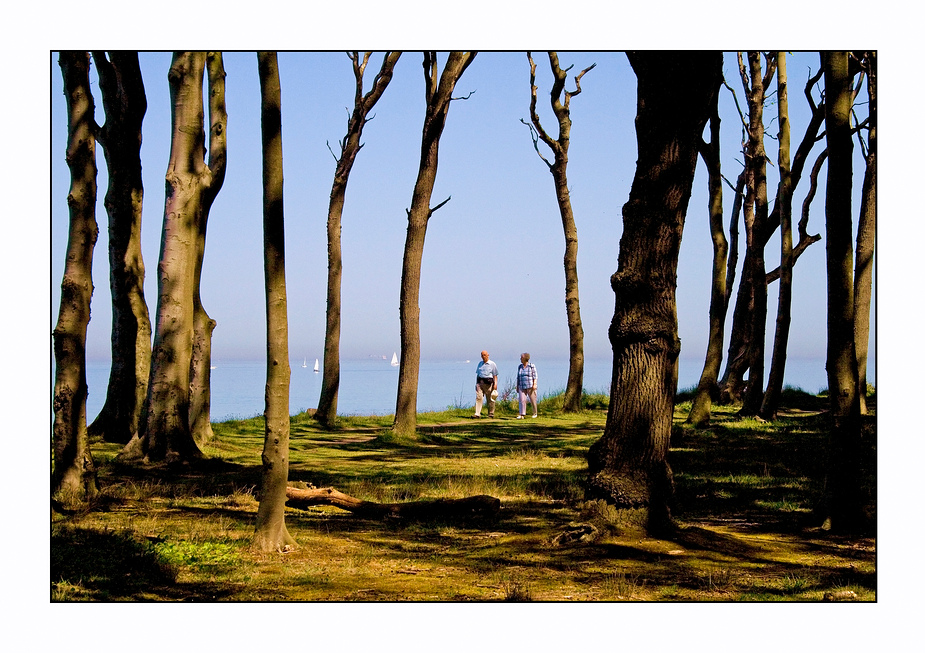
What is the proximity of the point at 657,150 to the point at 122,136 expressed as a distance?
9148 millimetres

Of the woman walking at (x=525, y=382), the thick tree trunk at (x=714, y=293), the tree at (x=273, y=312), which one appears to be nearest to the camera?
the tree at (x=273, y=312)

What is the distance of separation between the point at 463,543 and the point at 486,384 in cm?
1479

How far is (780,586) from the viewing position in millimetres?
6031

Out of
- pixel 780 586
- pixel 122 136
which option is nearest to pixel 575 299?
pixel 122 136

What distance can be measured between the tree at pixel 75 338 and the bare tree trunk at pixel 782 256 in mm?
12227

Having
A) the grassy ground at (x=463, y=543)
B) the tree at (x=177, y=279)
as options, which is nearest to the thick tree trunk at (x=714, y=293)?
the grassy ground at (x=463, y=543)

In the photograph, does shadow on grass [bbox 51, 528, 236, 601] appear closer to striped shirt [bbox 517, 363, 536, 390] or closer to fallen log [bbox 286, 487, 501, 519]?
fallen log [bbox 286, 487, 501, 519]

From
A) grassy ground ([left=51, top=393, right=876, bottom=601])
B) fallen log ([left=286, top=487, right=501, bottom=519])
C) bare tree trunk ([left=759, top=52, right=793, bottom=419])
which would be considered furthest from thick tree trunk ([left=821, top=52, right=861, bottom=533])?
bare tree trunk ([left=759, top=52, right=793, bottom=419])

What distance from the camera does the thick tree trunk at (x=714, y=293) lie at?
55.0 ft

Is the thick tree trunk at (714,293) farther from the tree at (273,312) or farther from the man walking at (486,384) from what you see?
the tree at (273,312)

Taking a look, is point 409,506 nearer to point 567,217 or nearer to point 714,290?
point 714,290

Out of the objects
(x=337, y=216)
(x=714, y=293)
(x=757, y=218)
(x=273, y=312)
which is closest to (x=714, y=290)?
(x=714, y=293)

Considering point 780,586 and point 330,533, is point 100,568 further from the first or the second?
point 780,586

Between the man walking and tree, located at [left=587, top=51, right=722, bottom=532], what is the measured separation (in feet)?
46.2
